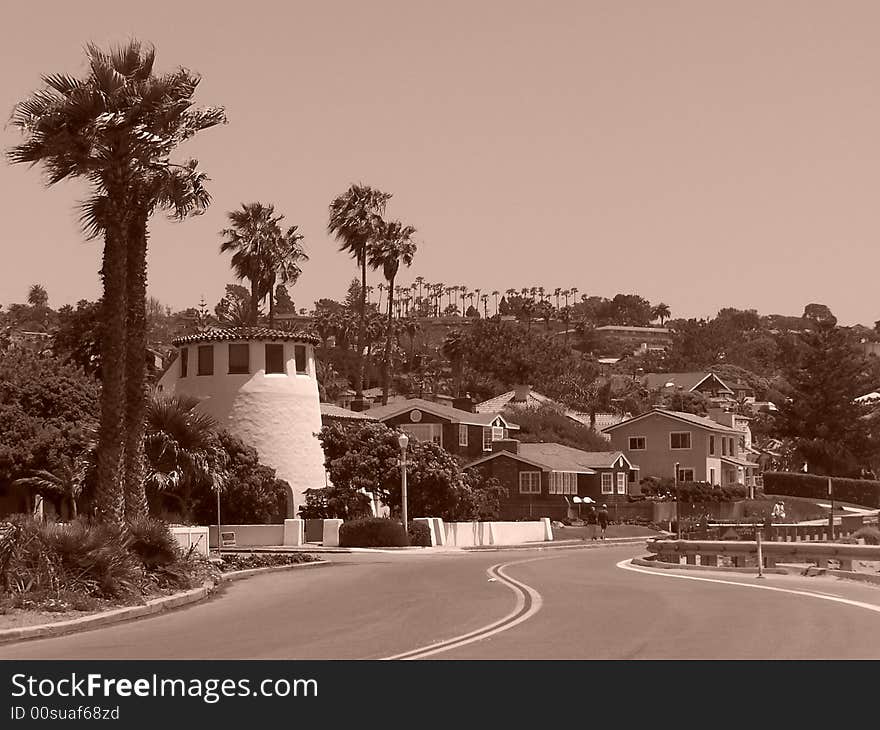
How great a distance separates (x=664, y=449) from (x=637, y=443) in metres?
2.23

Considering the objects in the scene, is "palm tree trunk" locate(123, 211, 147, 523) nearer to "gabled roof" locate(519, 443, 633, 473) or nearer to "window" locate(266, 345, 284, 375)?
"window" locate(266, 345, 284, 375)

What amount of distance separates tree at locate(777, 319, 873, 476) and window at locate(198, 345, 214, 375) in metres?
62.2

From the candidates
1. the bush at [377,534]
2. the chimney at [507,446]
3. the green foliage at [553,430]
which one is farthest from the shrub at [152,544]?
the green foliage at [553,430]

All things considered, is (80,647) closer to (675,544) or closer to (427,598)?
(427,598)

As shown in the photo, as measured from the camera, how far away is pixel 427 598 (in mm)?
24734

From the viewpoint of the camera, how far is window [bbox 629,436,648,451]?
103m

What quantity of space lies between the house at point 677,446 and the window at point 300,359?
40.4 meters

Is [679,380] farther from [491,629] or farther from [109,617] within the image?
[491,629]

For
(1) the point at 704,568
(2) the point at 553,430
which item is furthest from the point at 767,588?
(2) the point at 553,430

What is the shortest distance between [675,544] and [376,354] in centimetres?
10893

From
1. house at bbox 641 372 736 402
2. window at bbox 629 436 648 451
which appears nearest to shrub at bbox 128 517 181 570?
window at bbox 629 436 648 451

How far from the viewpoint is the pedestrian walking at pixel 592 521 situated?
225 feet
